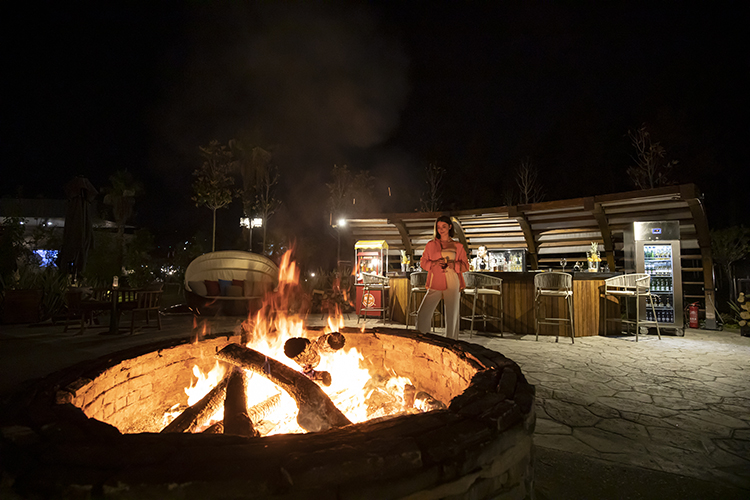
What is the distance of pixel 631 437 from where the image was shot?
2.79 metres

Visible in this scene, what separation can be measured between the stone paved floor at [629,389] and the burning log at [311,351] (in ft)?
6.04

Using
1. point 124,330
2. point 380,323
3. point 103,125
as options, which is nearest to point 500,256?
point 380,323

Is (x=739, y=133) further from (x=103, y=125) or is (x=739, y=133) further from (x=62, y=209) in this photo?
(x=62, y=209)

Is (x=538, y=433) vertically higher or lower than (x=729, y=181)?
lower

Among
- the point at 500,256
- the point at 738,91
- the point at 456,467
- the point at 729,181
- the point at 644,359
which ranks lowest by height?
the point at 644,359

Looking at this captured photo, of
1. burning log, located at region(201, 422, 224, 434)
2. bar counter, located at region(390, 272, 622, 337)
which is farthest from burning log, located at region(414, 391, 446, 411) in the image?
bar counter, located at region(390, 272, 622, 337)

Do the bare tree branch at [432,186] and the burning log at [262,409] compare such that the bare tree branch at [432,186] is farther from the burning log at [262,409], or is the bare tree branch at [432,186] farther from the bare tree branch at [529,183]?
the burning log at [262,409]

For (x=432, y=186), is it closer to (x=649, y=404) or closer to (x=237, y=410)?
(x=649, y=404)

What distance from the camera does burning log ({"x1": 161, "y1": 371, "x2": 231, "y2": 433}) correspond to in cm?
218

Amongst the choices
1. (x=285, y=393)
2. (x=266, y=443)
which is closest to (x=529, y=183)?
(x=285, y=393)

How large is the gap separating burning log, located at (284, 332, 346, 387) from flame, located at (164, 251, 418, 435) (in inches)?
6.0

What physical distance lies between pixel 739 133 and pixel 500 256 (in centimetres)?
1840

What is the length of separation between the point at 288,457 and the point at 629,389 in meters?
4.48

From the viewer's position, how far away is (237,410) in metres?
2.15
